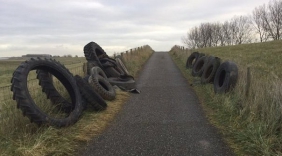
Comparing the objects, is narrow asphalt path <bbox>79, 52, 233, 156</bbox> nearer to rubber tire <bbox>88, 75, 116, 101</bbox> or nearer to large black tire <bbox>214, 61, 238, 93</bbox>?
rubber tire <bbox>88, 75, 116, 101</bbox>

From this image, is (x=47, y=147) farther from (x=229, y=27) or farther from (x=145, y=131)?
(x=229, y=27)

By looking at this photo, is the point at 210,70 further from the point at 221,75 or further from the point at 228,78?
the point at 228,78

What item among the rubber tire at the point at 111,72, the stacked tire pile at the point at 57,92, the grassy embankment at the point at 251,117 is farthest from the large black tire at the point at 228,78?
the rubber tire at the point at 111,72

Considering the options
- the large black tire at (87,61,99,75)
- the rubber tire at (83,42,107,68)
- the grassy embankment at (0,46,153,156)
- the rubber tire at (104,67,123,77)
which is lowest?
the grassy embankment at (0,46,153,156)

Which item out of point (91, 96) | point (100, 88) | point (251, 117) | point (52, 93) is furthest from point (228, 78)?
point (52, 93)

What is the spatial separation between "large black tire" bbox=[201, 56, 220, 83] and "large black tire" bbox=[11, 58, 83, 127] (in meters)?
5.96

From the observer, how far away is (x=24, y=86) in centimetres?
534

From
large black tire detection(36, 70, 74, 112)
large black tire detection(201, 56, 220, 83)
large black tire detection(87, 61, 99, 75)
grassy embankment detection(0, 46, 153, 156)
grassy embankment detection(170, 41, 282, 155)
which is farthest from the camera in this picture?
large black tire detection(87, 61, 99, 75)

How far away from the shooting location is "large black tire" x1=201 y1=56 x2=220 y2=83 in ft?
35.7

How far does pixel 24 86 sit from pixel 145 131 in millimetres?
2624

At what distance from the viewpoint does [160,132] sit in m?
5.72

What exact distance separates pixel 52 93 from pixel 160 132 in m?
3.01

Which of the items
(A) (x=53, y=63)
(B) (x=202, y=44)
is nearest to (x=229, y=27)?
(B) (x=202, y=44)

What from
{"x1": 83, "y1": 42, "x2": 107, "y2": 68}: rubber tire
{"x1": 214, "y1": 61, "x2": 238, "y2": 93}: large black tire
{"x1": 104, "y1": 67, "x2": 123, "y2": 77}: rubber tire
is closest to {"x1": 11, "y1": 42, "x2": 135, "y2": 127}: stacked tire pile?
{"x1": 104, "y1": 67, "x2": 123, "y2": 77}: rubber tire
